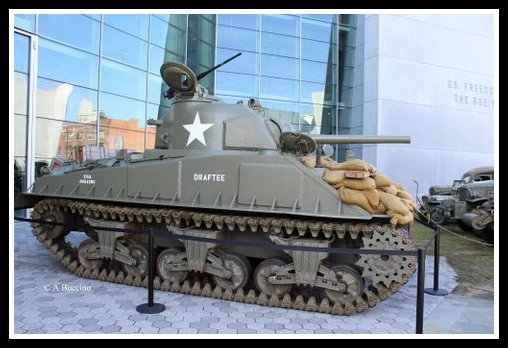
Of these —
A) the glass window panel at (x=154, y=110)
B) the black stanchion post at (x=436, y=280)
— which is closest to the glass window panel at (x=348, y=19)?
the glass window panel at (x=154, y=110)

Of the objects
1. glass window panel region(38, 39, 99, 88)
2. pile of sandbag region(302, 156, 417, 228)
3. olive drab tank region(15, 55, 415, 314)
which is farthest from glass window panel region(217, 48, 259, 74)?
pile of sandbag region(302, 156, 417, 228)

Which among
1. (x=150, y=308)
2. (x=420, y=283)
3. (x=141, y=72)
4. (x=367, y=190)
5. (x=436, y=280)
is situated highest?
(x=141, y=72)

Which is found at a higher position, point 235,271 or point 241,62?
point 241,62

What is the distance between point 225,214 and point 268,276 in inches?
45.9

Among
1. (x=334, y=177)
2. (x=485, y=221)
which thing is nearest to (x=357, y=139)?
(x=334, y=177)

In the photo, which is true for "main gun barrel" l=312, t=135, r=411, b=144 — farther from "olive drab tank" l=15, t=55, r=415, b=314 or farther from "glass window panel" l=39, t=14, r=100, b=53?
"glass window panel" l=39, t=14, r=100, b=53

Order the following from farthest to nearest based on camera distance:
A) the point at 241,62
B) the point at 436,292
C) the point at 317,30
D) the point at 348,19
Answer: the point at 348,19 < the point at 317,30 < the point at 241,62 < the point at 436,292

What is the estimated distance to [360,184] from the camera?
6.68 meters

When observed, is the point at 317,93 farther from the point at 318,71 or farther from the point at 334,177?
the point at 334,177

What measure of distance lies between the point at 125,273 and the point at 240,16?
59.4ft

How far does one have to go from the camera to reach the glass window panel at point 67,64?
15.8 metres

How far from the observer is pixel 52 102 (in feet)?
53.3

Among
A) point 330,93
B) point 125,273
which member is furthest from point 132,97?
point 125,273

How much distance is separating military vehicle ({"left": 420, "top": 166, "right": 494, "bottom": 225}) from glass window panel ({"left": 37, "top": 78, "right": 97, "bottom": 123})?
484 inches
